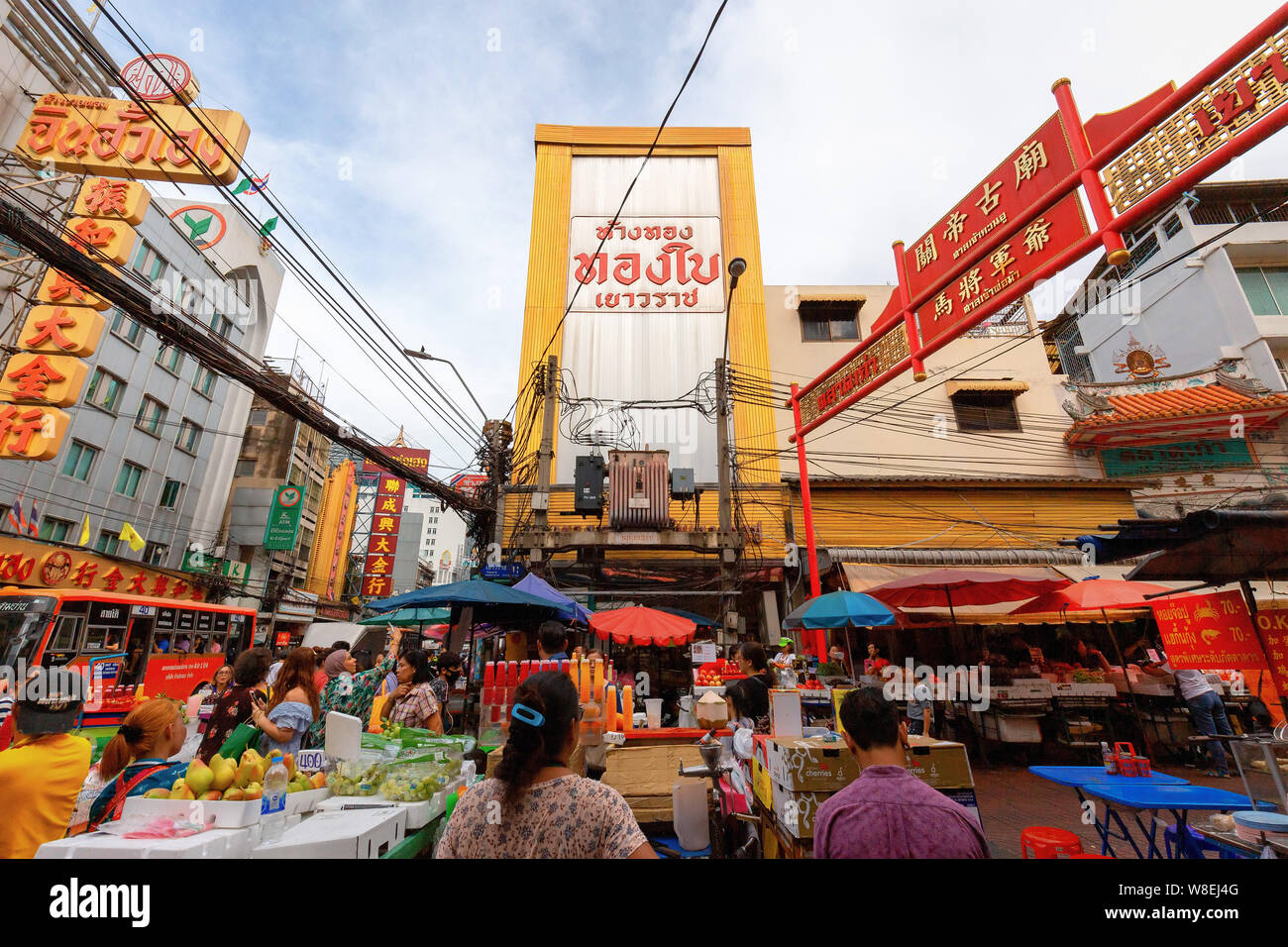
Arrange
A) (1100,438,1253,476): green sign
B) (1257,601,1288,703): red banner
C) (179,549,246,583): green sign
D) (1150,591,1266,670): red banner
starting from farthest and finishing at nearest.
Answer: (179,549,246,583): green sign < (1100,438,1253,476): green sign < (1150,591,1266,670): red banner < (1257,601,1288,703): red banner

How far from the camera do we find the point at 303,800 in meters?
2.72

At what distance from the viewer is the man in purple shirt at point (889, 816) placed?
191 centimetres

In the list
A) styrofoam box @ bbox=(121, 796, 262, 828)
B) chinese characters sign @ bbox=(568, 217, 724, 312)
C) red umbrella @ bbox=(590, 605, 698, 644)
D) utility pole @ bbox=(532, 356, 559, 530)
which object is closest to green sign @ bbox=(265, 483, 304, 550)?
chinese characters sign @ bbox=(568, 217, 724, 312)

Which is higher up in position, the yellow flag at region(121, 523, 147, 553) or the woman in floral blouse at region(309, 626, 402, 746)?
the yellow flag at region(121, 523, 147, 553)

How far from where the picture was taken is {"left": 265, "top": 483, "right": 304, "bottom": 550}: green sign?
25656 mm

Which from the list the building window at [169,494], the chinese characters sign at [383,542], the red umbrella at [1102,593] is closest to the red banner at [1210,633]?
the red umbrella at [1102,593]

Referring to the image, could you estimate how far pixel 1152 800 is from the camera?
2.96 meters

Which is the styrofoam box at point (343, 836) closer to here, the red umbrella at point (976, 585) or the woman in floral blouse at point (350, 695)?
the woman in floral blouse at point (350, 695)

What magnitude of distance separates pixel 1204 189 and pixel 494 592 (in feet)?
90.9

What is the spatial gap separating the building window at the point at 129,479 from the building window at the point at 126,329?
474 cm

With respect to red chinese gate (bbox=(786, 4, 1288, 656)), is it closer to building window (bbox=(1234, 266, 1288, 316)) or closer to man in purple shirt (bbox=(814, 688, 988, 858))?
man in purple shirt (bbox=(814, 688, 988, 858))

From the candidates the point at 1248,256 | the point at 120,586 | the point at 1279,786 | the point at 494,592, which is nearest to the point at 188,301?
the point at 120,586

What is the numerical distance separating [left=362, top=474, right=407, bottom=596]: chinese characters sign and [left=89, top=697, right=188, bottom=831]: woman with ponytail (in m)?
27.9
